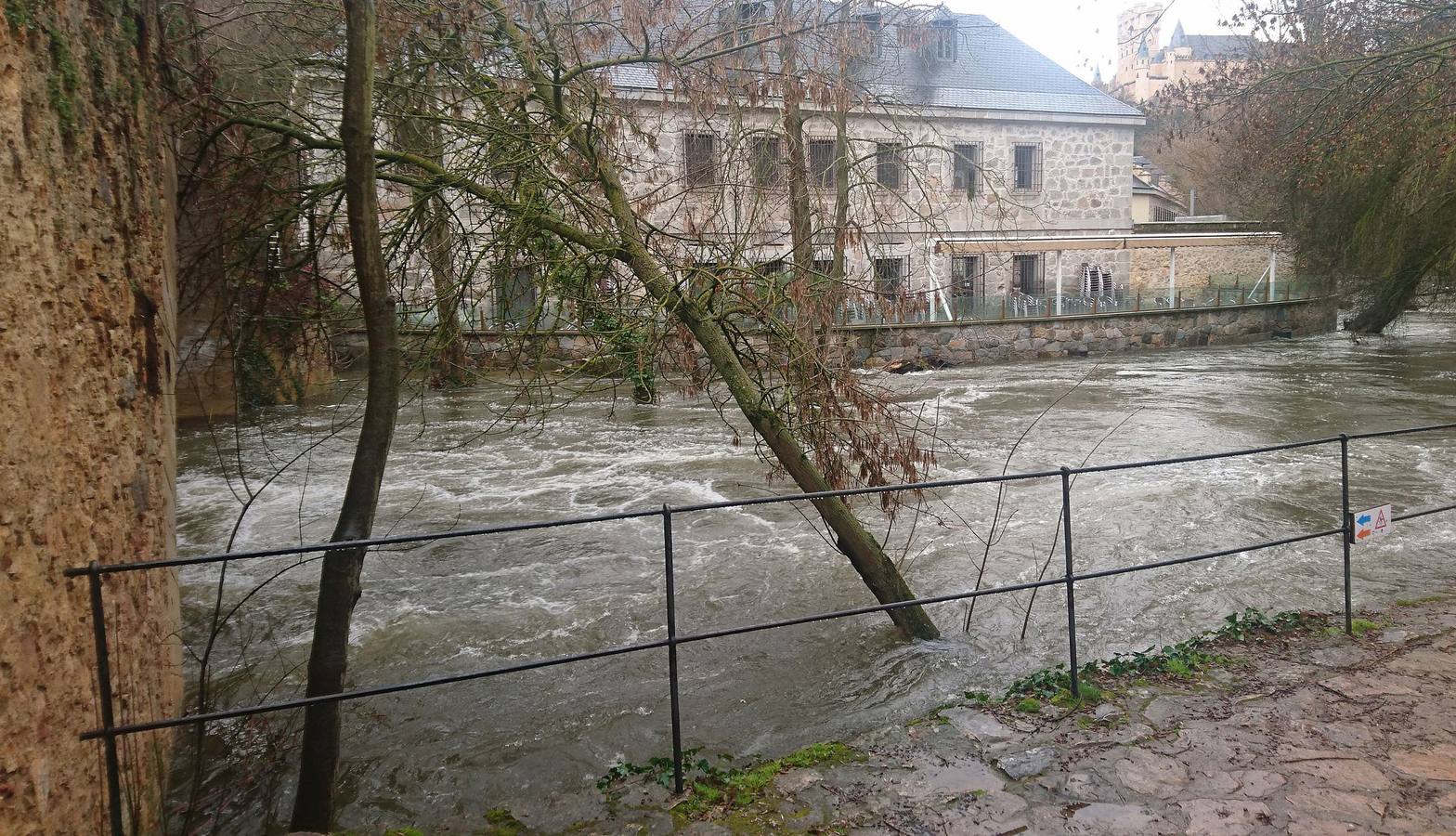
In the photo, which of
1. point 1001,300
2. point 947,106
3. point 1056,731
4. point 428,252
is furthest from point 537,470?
point 947,106

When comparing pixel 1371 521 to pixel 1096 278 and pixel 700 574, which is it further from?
pixel 1096 278

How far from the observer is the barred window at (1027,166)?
29891mm

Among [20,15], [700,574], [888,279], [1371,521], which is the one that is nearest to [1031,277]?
[888,279]

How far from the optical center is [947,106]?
28.2 meters

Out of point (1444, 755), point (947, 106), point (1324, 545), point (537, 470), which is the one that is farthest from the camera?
point (947, 106)

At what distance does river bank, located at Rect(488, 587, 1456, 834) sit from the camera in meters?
2.96

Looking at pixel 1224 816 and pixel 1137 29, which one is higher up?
pixel 1137 29

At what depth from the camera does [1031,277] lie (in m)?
30.7

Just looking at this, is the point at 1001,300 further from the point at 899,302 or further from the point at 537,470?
the point at 899,302

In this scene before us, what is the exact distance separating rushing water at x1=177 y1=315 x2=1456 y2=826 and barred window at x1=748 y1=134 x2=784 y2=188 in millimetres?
2497

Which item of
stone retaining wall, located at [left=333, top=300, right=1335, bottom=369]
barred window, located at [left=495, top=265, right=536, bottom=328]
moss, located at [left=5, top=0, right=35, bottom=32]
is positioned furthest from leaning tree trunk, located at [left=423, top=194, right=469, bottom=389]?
stone retaining wall, located at [left=333, top=300, right=1335, bottom=369]

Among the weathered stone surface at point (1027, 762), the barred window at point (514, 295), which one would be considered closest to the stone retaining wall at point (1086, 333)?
the barred window at point (514, 295)

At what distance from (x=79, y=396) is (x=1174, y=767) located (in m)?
3.70

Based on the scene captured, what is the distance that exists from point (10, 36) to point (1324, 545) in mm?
8934
